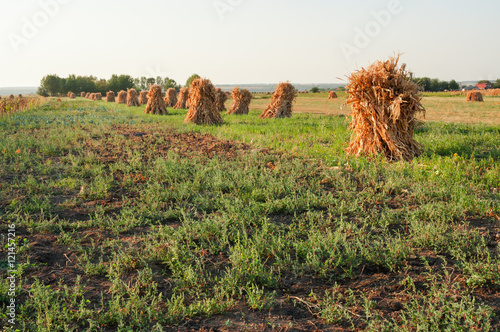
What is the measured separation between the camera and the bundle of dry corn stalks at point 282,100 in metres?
18.9

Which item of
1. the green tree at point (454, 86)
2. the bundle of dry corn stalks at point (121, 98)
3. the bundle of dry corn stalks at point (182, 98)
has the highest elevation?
the green tree at point (454, 86)

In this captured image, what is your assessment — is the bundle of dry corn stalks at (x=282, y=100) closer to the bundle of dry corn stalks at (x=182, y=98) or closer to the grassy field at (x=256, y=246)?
the grassy field at (x=256, y=246)

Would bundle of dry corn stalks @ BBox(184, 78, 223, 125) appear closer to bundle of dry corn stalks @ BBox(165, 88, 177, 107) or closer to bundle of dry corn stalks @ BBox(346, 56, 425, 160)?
bundle of dry corn stalks @ BBox(346, 56, 425, 160)

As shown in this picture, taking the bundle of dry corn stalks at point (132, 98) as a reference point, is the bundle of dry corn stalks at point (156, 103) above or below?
below

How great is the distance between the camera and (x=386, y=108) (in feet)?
24.8

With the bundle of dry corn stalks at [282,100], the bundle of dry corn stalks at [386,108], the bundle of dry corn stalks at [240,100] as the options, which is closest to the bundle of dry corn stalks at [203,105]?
the bundle of dry corn stalks at [282,100]

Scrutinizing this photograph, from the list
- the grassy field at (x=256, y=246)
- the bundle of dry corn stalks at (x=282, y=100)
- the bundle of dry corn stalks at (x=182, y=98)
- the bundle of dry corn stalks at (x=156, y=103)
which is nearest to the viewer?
the grassy field at (x=256, y=246)

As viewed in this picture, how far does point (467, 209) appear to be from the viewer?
181 inches

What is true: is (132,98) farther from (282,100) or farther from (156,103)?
(282,100)

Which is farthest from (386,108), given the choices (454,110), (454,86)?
(454,86)

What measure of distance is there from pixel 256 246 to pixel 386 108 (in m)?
5.39

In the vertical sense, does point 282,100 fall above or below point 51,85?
below

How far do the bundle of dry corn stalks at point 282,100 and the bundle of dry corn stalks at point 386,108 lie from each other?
36.6 feet

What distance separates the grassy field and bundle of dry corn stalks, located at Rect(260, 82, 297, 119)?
11.9 m
